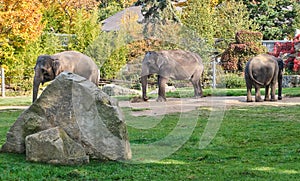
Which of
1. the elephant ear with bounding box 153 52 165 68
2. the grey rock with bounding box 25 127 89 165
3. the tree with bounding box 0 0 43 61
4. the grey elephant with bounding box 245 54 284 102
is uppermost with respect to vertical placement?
the tree with bounding box 0 0 43 61

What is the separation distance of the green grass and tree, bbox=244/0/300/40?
27.0 m

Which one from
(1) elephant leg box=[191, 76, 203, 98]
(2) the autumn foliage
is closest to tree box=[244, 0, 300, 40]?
(2) the autumn foliage

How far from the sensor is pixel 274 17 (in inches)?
1490

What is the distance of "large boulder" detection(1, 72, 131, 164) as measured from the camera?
657 cm

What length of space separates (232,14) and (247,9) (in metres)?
3.30

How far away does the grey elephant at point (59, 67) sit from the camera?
45.4 feet

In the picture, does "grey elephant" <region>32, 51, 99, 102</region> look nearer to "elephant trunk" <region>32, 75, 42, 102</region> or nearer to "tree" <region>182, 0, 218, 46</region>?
"elephant trunk" <region>32, 75, 42, 102</region>

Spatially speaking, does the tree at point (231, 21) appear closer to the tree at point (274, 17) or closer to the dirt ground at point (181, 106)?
the tree at point (274, 17)

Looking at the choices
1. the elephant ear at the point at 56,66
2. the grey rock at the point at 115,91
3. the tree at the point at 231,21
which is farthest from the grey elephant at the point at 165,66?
the tree at the point at 231,21

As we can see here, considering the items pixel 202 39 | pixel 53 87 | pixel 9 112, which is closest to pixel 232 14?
pixel 202 39

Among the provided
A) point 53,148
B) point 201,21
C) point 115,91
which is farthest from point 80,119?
point 201,21

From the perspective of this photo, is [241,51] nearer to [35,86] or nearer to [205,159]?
[35,86]

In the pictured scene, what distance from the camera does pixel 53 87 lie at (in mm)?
6750

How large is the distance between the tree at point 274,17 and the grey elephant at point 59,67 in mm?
24076
